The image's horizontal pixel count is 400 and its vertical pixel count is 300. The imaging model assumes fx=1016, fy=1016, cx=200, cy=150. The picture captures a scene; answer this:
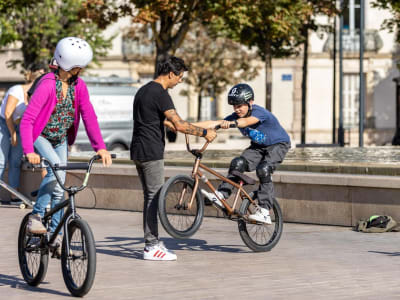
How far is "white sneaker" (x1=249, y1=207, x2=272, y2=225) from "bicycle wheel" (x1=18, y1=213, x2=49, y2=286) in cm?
234

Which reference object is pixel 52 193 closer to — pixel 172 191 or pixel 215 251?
pixel 172 191

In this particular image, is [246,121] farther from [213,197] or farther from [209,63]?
[209,63]

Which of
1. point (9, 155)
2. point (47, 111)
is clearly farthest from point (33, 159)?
point (9, 155)

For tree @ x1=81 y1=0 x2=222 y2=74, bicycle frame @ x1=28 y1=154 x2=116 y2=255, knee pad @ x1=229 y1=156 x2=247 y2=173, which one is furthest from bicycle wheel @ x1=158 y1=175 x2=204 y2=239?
tree @ x1=81 y1=0 x2=222 y2=74

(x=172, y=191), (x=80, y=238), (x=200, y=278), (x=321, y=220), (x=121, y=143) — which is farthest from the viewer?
(x=121, y=143)

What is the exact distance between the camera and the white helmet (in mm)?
7246

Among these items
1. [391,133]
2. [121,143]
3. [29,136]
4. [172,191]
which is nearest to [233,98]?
[172,191]

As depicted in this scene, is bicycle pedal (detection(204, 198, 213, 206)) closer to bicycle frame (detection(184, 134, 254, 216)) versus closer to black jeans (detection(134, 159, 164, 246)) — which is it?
bicycle frame (detection(184, 134, 254, 216))

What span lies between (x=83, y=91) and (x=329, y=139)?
142 feet

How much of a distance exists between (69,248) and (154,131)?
1846mm

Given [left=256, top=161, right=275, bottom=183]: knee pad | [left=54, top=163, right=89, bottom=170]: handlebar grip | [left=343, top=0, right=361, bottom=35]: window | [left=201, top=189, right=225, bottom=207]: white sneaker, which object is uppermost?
[left=343, top=0, right=361, bottom=35]: window

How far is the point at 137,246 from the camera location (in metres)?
9.59

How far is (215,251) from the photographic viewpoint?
9219 mm

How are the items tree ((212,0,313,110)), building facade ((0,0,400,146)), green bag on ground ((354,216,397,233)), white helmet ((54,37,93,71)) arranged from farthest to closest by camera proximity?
building facade ((0,0,400,146)), tree ((212,0,313,110)), green bag on ground ((354,216,397,233)), white helmet ((54,37,93,71))
